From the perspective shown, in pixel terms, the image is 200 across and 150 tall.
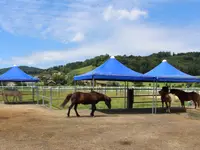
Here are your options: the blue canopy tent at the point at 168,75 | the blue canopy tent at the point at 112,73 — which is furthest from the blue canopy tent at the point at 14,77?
the blue canopy tent at the point at 168,75

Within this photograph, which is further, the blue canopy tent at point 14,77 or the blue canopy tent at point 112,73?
the blue canopy tent at point 14,77

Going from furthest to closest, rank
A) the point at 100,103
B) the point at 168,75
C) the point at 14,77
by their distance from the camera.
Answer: the point at 100,103, the point at 14,77, the point at 168,75

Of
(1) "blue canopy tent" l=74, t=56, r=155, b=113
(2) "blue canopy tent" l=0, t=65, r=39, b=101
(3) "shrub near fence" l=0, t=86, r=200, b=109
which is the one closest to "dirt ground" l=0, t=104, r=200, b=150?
(1) "blue canopy tent" l=74, t=56, r=155, b=113

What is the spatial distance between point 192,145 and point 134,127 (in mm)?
2677

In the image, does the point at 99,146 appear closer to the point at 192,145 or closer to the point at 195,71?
the point at 192,145

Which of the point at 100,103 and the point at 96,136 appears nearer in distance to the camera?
the point at 96,136

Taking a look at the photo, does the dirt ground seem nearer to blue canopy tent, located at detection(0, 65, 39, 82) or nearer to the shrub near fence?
the shrub near fence

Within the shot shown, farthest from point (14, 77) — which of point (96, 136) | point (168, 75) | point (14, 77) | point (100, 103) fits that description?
point (96, 136)

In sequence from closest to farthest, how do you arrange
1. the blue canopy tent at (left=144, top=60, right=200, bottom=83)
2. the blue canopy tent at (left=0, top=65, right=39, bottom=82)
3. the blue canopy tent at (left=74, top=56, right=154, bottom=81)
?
the blue canopy tent at (left=74, top=56, right=154, bottom=81) → the blue canopy tent at (left=144, top=60, right=200, bottom=83) → the blue canopy tent at (left=0, top=65, right=39, bottom=82)

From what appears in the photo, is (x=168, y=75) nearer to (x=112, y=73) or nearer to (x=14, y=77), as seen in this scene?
(x=112, y=73)

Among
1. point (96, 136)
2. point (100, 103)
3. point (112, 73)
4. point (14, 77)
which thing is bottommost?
point (100, 103)

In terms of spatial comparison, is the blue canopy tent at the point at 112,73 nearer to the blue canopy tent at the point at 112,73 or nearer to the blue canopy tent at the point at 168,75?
the blue canopy tent at the point at 112,73

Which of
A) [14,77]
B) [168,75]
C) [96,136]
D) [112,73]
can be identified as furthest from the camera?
[14,77]

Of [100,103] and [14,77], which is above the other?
[14,77]
